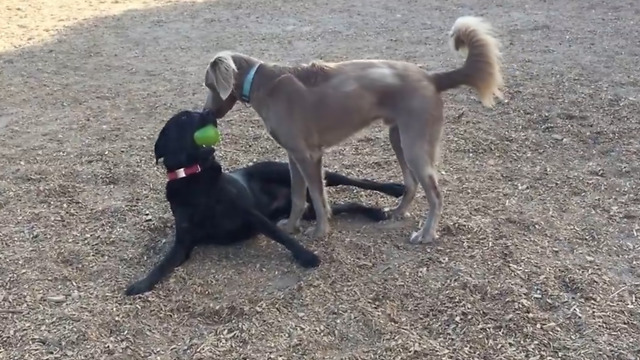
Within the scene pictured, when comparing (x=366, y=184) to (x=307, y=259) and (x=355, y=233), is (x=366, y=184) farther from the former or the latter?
(x=307, y=259)

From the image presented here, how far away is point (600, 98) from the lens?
6398 mm

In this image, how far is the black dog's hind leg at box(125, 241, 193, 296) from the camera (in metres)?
4.07

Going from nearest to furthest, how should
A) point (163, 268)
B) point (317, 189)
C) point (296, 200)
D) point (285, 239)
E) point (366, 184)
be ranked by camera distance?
point (163, 268) < point (285, 239) < point (317, 189) < point (296, 200) < point (366, 184)

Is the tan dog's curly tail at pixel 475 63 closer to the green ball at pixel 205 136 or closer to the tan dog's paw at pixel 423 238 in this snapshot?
the tan dog's paw at pixel 423 238

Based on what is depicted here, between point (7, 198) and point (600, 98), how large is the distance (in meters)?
4.56

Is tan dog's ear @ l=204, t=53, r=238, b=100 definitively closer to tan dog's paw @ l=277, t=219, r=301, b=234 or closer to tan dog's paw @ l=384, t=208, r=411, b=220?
tan dog's paw @ l=277, t=219, r=301, b=234

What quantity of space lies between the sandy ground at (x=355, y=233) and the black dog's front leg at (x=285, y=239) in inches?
3.1

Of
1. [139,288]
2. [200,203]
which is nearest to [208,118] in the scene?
[200,203]

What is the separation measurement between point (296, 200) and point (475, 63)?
4.31 feet

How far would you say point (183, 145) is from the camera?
4266 millimetres

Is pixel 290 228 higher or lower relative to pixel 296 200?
lower

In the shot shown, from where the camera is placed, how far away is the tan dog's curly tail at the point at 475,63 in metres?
4.43

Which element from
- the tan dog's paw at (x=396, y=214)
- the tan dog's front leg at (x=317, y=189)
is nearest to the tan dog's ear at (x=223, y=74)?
the tan dog's front leg at (x=317, y=189)

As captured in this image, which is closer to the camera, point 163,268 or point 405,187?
point 163,268
